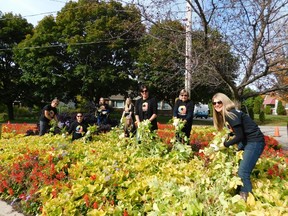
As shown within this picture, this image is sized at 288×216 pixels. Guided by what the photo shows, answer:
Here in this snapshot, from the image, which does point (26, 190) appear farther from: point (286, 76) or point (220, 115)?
point (286, 76)

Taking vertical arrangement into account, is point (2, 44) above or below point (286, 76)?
above

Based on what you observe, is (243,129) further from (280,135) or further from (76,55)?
(76,55)

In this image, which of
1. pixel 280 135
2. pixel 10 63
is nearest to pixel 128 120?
pixel 280 135

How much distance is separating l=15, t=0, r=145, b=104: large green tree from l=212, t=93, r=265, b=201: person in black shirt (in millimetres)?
20751

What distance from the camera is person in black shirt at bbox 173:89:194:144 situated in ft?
21.1

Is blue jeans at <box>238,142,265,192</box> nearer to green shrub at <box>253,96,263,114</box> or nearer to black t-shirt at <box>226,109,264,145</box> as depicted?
black t-shirt at <box>226,109,264,145</box>

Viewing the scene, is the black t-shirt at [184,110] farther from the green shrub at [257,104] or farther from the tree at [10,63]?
the green shrub at [257,104]

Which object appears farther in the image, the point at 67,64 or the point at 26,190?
the point at 67,64

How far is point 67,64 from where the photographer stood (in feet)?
86.4

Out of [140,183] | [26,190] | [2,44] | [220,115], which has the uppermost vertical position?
[2,44]

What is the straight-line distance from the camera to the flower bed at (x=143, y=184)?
2803mm

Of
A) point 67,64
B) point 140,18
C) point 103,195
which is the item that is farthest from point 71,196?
point 67,64

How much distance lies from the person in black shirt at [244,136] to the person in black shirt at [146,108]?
2772mm

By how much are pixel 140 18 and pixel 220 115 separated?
4.01m
